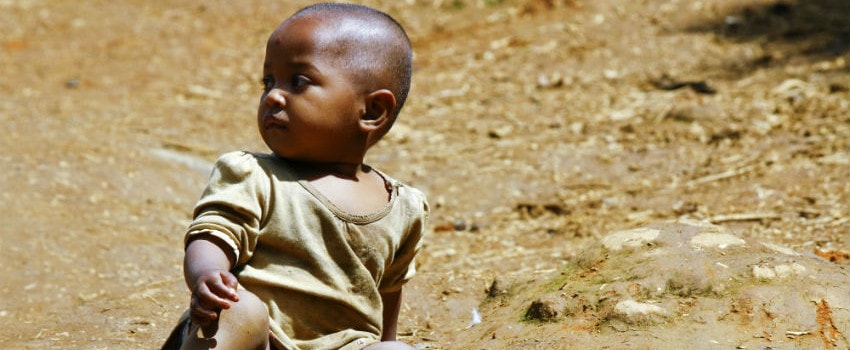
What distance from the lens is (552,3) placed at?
32.6 ft

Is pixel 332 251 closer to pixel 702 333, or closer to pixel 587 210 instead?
pixel 702 333

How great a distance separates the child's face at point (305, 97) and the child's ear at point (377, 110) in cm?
5

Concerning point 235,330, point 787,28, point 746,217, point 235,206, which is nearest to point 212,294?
point 235,330

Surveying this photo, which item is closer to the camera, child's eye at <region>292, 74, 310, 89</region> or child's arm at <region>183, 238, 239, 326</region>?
child's arm at <region>183, 238, 239, 326</region>

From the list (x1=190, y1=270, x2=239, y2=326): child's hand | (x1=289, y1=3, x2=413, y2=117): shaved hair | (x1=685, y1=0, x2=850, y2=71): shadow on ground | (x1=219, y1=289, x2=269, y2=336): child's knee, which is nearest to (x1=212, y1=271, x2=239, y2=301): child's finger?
(x1=190, y1=270, x2=239, y2=326): child's hand

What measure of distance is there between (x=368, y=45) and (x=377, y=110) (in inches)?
7.0

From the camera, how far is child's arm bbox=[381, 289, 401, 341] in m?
3.05

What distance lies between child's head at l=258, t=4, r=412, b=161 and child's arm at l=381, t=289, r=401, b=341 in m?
0.52

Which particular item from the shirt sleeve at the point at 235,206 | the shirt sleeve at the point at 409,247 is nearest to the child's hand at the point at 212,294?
the shirt sleeve at the point at 235,206

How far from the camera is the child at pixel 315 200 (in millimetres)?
2557

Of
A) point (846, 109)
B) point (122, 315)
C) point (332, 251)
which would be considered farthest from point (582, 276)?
point (846, 109)

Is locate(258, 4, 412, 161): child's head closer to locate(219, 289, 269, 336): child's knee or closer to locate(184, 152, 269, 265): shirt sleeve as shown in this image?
locate(184, 152, 269, 265): shirt sleeve

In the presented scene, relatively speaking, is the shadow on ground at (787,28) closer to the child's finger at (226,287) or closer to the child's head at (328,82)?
the child's head at (328,82)

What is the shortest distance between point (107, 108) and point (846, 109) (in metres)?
5.23
